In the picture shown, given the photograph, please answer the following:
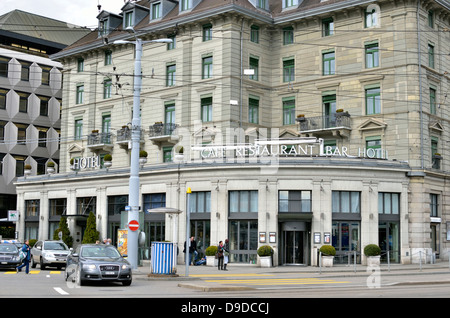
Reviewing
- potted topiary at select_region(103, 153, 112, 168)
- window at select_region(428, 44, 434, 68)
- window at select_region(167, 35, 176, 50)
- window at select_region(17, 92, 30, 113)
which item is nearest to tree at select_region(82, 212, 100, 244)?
potted topiary at select_region(103, 153, 112, 168)

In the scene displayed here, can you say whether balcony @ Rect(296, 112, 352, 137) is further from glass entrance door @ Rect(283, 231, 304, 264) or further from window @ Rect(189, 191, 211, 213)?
window @ Rect(189, 191, 211, 213)

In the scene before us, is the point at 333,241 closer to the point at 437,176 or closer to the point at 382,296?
the point at 437,176

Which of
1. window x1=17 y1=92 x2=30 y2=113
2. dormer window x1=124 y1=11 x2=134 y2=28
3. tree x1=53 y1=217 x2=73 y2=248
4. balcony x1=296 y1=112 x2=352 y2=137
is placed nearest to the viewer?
balcony x1=296 y1=112 x2=352 y2=137

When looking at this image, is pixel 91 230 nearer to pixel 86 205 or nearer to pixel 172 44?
pixel 86 205

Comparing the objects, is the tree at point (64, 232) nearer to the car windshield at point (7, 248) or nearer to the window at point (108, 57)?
the car windshield at point (7, 248)

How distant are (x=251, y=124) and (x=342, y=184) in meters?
12.1

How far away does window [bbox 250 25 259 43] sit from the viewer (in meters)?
51.9

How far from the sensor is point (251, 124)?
51312 mm

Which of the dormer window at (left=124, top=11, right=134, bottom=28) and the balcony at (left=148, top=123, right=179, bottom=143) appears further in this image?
the dormer window at (left=124, top=11, right=134, bottom=28)

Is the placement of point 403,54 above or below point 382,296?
above

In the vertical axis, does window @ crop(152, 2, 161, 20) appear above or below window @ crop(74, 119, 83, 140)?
above

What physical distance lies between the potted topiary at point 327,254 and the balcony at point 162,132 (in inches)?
696

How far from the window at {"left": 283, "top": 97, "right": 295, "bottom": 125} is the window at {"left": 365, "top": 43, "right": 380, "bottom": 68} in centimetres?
701
